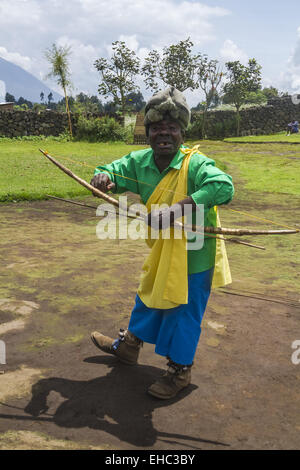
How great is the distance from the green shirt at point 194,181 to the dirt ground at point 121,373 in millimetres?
904

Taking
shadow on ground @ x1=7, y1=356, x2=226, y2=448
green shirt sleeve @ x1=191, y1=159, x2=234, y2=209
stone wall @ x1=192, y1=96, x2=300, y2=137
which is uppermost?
stone wall @ x1=192, y1=96, x2=300, y2=137

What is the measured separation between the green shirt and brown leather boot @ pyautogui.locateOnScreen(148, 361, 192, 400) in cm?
69

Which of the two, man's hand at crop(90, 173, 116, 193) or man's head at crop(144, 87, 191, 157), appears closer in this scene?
man's head at crop(144, 87, 191, 157)

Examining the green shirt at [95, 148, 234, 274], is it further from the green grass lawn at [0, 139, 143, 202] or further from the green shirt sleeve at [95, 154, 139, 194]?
the green grass lawn at [0, 139, 143, 202]

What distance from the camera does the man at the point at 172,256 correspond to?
2.81m

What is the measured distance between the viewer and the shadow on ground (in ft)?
8.19

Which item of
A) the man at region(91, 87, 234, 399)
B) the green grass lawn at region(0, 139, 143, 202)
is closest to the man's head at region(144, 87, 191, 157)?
the man at region(91, 87, 234, 399)

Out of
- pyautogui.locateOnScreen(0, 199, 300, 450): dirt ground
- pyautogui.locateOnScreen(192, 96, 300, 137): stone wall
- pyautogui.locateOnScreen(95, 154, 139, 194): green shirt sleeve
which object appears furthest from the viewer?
pyautogui.locateOnScreen(192, 96, 300, 137): stone wall

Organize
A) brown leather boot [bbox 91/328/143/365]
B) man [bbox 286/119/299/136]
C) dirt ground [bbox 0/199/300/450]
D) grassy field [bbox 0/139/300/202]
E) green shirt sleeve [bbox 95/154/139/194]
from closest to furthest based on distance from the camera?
1. dirt ground [bbox 0/199/300/450]
2. green shirt sleeve [bbox 95/154/139/194]
3. brown leather boot [bbox 91/328/143/365]
4. grassy field [bbox 0/139/300/202]
5. man [bbox 286/119/299/136]

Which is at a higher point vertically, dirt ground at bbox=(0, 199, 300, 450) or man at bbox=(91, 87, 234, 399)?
man at bbox=(91, 87, 234, 399)

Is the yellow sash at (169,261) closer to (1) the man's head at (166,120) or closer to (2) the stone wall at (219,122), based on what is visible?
(1) the man's head at (166,120)

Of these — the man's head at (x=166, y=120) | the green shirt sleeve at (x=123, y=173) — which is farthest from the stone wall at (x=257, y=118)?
the man's head at (x=166, y=120)

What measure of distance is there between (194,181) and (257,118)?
3323 cm

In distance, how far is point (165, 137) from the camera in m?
2.86
